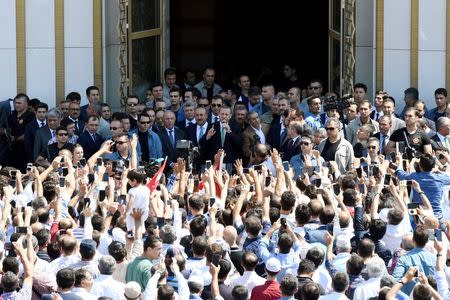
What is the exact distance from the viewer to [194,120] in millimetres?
25094

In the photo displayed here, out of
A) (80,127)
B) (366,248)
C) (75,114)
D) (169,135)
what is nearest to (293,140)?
(169,135)

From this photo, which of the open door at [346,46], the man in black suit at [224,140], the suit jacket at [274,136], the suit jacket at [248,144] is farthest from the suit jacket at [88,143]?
the open door at [346,46]

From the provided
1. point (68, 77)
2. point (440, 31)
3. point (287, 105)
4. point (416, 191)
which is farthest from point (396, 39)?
point (416, 191)

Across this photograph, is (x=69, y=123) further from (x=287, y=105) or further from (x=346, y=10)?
(x=346, y=10)

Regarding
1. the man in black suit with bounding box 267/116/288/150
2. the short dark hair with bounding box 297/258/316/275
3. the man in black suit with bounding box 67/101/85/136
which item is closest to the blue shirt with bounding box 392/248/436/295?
the short dark hair with bounding box 297/258/316/275

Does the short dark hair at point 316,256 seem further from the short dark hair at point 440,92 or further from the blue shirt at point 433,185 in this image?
the short dark hair at point 440,92

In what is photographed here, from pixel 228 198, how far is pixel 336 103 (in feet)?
17.9

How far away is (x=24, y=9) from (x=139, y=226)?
1028cm

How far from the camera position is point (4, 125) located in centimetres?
2591

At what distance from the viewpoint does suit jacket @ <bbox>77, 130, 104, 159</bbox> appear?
79.7 feet

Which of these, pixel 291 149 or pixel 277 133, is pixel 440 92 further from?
pixel 291 149

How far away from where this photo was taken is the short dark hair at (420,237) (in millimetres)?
16297

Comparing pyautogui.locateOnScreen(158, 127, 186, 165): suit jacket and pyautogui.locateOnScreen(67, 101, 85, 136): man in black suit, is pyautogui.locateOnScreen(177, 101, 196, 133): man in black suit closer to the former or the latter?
pyautogui.locateOnScreen(158, 127, 186, 165): suit jacket

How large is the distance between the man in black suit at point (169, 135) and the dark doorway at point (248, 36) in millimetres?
9016
